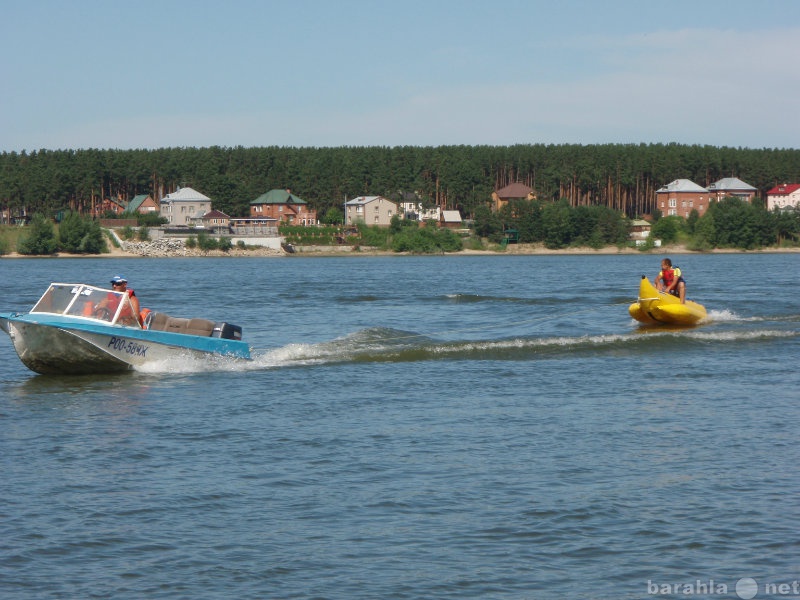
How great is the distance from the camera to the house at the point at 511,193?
543 feet

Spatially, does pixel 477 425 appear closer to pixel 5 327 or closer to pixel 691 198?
pixel 5 327

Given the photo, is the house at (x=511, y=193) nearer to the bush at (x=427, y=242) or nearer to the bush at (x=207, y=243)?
the bush at (x=427, y=242)

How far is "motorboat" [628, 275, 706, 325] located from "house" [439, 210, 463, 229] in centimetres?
12198

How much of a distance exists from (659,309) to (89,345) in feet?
54.4

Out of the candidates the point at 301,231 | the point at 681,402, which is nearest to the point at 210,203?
the point at 301,231

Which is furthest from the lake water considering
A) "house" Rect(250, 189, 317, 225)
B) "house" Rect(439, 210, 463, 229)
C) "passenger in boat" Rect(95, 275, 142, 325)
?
"house" Rect(250, 189, 317, 225)

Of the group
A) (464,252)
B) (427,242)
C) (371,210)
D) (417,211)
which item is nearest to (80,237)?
(427,242)

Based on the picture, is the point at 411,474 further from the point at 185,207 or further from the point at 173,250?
the point at 185,207

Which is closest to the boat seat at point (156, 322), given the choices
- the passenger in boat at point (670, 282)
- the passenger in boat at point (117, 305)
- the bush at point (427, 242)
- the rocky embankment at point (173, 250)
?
the passenger in boat at point (117, 305)

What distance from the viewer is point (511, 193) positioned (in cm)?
16725

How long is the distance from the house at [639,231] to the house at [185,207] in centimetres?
6151

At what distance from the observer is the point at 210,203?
164625 mm

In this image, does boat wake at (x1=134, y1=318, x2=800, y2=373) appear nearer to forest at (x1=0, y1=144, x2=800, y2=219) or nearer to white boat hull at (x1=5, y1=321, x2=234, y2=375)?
white boat hull at (x1=5, y1=321, x2=234, y2=375)

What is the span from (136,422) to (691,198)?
158 m
